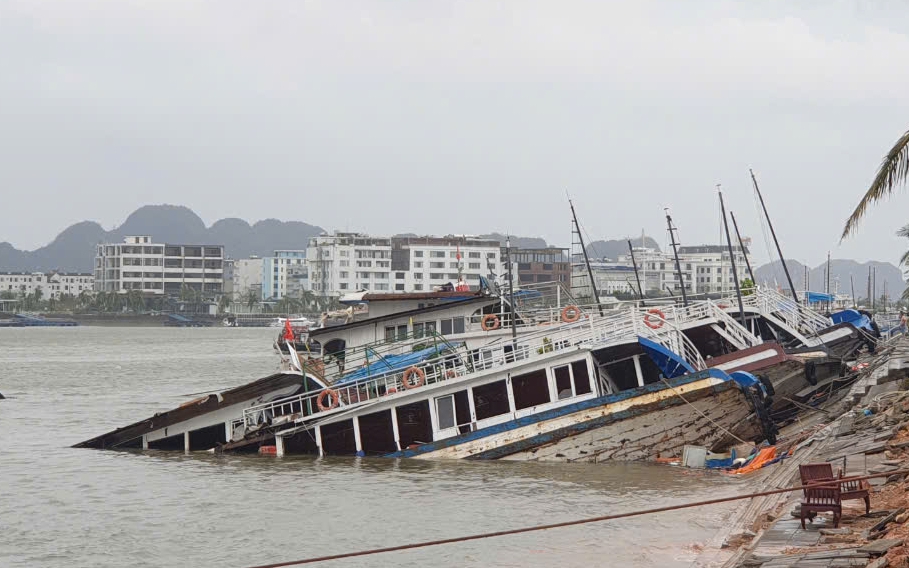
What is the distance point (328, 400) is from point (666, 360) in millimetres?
8130

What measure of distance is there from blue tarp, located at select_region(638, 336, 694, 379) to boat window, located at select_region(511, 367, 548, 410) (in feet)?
7.94

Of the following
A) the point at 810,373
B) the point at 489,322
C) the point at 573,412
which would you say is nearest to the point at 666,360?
the point at 573,412

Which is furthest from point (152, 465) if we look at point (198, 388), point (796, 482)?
point (198, 388)

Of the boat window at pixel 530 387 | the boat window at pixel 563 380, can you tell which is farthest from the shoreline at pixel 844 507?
the boat window at pixel 530 387

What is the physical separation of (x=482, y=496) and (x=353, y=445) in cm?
526

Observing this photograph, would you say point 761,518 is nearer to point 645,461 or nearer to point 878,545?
point 878,545

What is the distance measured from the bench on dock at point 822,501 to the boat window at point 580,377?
404 inches

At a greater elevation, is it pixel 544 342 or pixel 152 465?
pixel 544 342

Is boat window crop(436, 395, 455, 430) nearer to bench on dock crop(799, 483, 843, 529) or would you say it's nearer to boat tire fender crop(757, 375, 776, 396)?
boat tire fender crop(757, 375, 776, 396)

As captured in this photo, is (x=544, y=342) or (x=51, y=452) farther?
(x=51, y=452)

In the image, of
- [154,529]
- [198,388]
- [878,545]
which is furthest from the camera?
[198,388]

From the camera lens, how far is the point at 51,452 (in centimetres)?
3253

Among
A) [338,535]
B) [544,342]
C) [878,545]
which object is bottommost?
[338,535]

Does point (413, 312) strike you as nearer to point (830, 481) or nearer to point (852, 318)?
point (830, 481)
